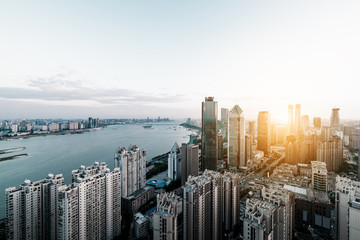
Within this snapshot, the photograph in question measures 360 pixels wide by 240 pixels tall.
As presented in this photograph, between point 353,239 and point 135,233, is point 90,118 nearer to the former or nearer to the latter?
point 135,233

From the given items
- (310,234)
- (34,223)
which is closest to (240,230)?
(310,234)

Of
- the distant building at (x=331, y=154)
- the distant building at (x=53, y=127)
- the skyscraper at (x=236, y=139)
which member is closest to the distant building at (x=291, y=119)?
the distant building at (x=331, y=154)

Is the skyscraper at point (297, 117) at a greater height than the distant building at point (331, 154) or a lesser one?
greater

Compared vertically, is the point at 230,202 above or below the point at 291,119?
below

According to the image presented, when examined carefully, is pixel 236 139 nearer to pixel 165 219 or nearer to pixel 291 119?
pixel 165 219

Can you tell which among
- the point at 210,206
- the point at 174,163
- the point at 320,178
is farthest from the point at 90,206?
the point at 320,178

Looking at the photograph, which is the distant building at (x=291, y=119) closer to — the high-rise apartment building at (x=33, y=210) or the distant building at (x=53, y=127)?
the high-rise apartment building at (x=33, y=210)
